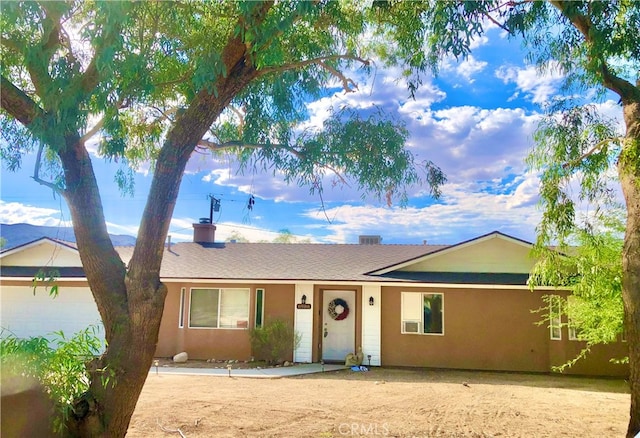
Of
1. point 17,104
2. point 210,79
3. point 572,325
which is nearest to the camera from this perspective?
point 210,79

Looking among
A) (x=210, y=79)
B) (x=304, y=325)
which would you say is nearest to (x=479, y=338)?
(x=304, y=325)

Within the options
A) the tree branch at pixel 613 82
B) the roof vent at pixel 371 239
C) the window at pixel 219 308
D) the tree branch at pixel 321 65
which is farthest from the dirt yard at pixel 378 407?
the roof vent at pixel 371 239

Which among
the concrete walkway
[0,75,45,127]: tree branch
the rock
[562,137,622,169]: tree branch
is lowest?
the concrete walkway

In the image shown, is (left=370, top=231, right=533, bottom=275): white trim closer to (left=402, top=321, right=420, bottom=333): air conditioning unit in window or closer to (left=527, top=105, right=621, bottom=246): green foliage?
(left=402, top=321, right=420, bottom=333): air conditioning unit in window

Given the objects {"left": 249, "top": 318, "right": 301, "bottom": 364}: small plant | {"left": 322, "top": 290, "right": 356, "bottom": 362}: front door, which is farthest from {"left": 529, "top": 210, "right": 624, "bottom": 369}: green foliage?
{"left": 249, "top": 318, "right": 301, "bottom": 364}: small plant

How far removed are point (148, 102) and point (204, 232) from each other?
13.1 metres

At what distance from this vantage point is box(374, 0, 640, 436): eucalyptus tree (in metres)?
5.11

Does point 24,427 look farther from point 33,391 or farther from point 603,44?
point 603,44

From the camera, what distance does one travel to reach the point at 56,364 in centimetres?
412

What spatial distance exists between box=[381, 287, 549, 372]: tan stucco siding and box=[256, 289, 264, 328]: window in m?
3.72

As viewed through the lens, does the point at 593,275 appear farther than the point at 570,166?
Yes

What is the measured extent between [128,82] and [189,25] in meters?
1.30

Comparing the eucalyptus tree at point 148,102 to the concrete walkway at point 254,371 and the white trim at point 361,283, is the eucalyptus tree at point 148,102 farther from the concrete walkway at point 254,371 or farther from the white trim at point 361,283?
the white trim at point 361,283

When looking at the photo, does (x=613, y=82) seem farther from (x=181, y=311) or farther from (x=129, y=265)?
(x=181, y=311)
